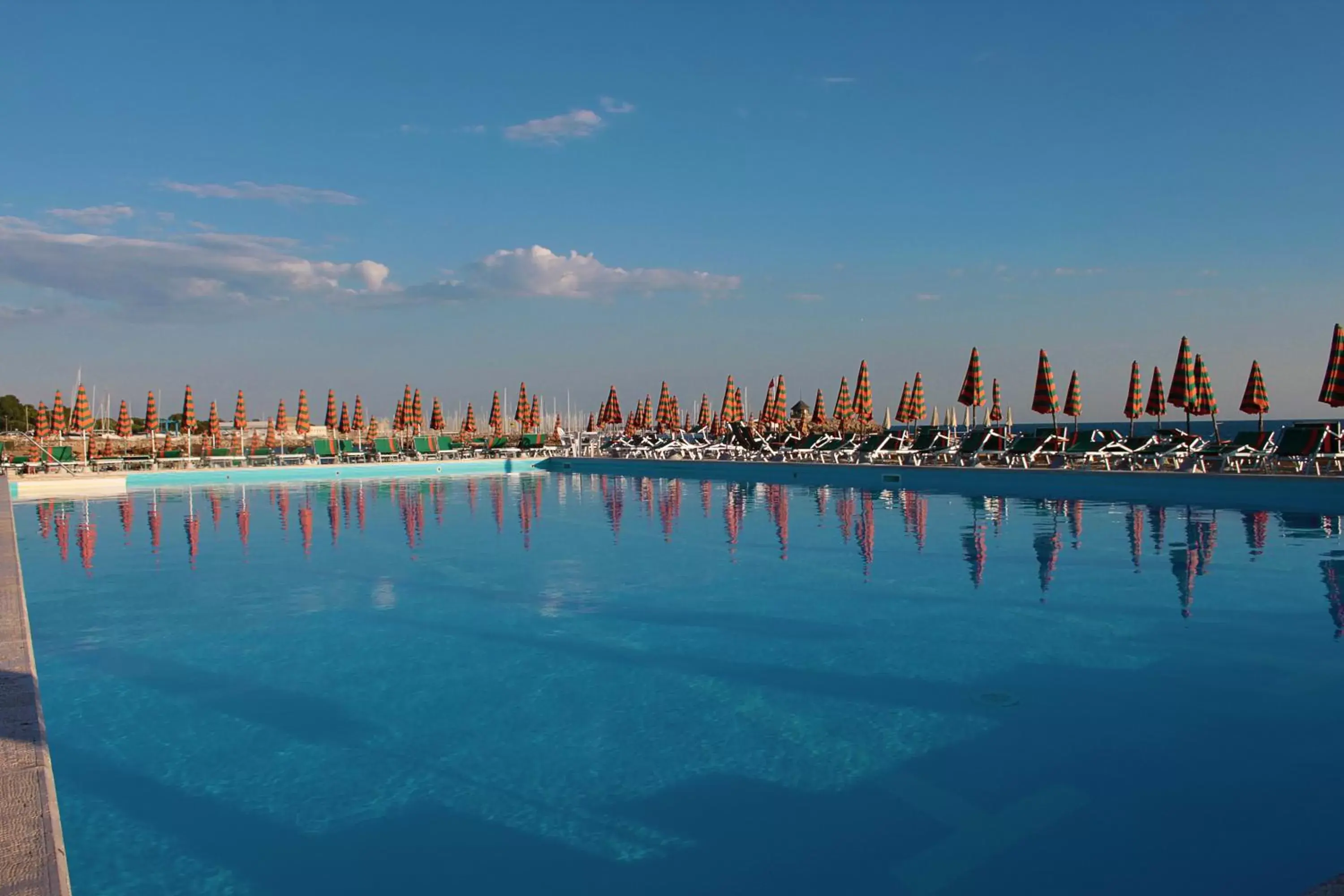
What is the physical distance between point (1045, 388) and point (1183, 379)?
220cm

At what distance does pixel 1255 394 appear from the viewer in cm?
1424

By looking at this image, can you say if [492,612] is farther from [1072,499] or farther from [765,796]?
[1072,499]

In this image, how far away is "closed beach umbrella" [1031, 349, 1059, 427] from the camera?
51.2 feet

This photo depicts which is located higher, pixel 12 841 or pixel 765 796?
pixel 12 841

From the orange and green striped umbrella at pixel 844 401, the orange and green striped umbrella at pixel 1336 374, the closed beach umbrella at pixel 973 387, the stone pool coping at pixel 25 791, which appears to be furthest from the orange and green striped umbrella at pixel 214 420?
the orange and green striped umbrella at pixel 1336 374

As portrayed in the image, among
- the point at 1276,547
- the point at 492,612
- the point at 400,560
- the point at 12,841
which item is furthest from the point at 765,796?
the point at 1276,547

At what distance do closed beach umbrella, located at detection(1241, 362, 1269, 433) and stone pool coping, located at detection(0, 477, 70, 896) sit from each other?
51.6 ft

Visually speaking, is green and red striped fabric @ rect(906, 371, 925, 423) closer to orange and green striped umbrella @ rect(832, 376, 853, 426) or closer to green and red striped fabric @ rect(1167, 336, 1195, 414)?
orange and green striped umbrella @ rect(832, 376, 853, 426)

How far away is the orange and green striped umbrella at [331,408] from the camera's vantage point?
86.7 feet

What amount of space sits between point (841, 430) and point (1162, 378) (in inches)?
398

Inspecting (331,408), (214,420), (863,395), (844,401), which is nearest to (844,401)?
(844,401)

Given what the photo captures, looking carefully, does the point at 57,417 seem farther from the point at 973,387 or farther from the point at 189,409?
the point at 973,387

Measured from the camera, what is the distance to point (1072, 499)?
41.1ft

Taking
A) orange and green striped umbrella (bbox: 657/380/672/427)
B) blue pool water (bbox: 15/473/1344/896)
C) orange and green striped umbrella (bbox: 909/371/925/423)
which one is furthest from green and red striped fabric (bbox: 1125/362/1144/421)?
orange and green striped umbrella (bbox: 657/380/672/427)
